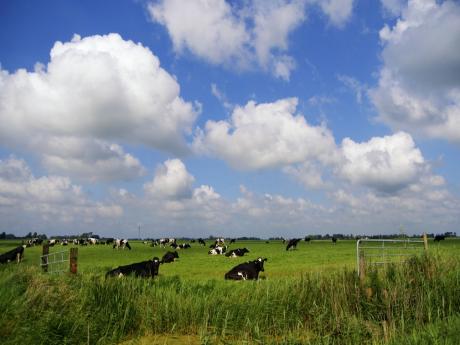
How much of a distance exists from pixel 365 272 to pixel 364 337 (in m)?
4.70

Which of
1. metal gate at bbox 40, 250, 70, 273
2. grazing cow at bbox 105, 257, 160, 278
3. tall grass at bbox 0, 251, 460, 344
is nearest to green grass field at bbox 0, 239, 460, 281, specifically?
grazing cow at bbox 105, 257, 160, 278

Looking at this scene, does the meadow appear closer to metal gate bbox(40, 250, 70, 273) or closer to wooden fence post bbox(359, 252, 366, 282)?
wooden fence post bbox(359, 252, 366, 282)

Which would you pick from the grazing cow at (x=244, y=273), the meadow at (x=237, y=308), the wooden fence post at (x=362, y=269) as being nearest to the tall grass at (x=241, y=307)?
the meadow at (x=237, y=308)

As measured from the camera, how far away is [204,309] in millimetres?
13195

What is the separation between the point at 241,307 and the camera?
43.8 ft

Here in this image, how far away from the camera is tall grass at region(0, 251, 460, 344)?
1092cm

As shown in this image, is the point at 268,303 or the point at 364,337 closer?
the point at 364,337

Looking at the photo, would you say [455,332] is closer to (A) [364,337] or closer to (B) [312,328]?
(A) [364,337]

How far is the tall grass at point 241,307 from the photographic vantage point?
430 inches

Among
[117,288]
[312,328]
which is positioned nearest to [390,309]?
[312,328]

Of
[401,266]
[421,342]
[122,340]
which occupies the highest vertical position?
[401,266]

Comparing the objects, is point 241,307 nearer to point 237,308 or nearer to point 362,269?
point 237,308

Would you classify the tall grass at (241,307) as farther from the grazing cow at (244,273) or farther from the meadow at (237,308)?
the grazing cow at (244,273)

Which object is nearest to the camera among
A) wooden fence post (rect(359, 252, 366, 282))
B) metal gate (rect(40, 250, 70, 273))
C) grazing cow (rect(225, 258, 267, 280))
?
wooden fence post (rect(359, 252, 366, 282))
